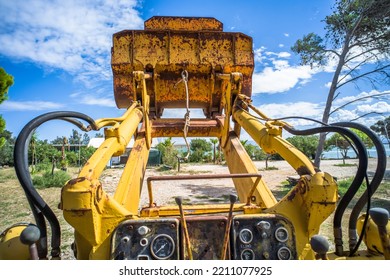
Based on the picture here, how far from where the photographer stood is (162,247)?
1.26 metres

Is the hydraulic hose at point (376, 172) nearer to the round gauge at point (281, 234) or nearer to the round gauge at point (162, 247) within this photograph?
the round gauge at point (281, 234)

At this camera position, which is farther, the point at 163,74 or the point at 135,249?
the point at 163,74

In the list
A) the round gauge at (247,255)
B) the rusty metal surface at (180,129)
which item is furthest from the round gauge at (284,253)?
the rusty metal surface at (180,129)

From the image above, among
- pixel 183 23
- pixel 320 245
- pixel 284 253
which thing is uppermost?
pixel 183 23

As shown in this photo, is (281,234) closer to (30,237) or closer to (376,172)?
(376,172)

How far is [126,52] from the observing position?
120 inches

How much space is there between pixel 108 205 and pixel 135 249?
0.24 meters

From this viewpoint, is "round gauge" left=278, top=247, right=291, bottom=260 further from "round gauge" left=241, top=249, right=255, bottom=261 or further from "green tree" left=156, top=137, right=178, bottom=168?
"green tree" left=156, top=137, right=178, bottom=168

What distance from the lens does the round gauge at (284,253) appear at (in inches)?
50.8

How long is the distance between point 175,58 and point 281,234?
7.55ft

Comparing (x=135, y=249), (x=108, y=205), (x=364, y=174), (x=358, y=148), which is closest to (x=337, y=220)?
(x=364, y=174)

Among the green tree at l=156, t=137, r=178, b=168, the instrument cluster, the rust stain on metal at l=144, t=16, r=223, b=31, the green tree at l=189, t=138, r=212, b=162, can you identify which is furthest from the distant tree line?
the instrument cluster

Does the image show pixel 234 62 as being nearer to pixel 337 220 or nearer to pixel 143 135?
pixel 143 135

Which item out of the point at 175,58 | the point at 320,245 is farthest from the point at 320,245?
the point at 175,58
